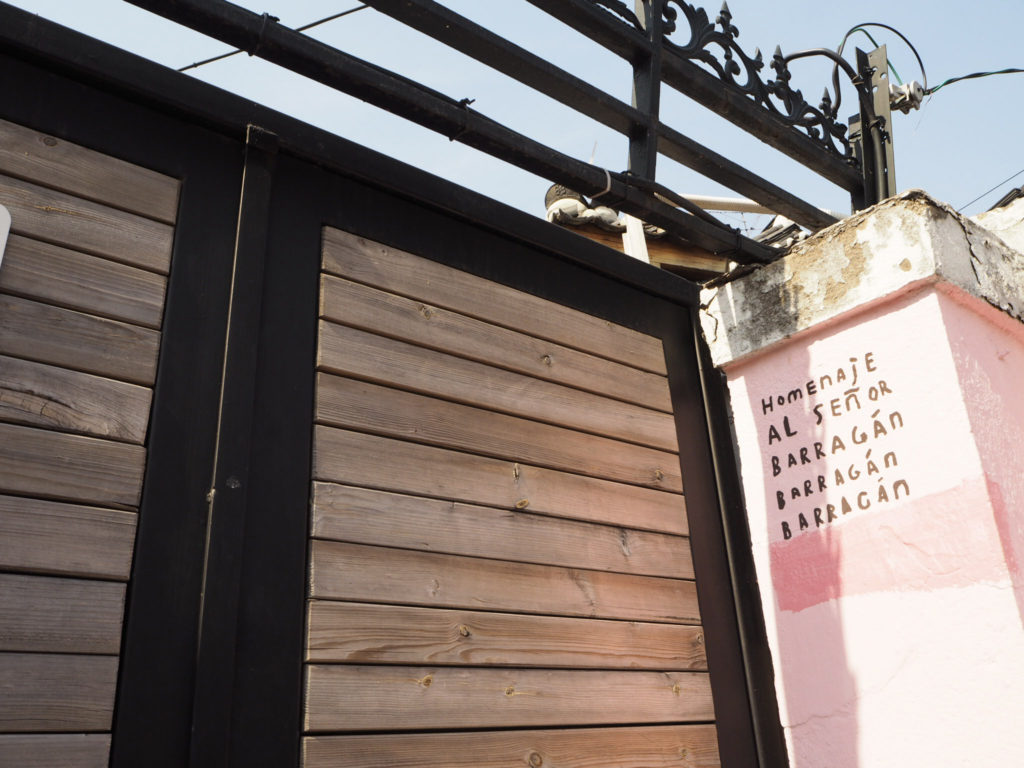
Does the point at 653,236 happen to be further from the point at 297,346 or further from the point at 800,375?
the point at 297,346

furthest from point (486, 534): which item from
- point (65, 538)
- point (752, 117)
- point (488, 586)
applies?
point (752, 117)

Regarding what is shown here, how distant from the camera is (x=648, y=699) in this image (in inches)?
109

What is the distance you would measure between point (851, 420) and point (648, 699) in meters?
1.21

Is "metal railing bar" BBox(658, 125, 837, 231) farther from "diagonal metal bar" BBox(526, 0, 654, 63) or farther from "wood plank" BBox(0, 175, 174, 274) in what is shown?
"wood plank" BBox(0, 175, 174, 274)

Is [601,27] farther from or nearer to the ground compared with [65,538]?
farther from the ground

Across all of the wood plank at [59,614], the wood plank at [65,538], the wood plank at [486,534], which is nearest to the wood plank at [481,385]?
the wood plank at [486,534]

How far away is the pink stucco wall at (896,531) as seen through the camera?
8.75 ft

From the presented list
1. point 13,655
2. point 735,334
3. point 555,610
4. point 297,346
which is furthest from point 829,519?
point 13,655

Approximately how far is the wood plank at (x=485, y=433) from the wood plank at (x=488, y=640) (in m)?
0.50

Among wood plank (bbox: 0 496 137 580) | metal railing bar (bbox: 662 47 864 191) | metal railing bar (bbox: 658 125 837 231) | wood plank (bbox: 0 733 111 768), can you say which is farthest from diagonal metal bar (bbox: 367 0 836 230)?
wood plank (bbox: 0 733 111 768)

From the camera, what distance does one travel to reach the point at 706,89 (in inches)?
144

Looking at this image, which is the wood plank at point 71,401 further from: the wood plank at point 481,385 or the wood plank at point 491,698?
the wood plank at point 491,698

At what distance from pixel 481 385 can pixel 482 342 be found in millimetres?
156

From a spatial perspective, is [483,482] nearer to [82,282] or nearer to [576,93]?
[82,282]
